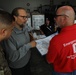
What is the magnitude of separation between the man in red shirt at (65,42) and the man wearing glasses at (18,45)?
0.75ft

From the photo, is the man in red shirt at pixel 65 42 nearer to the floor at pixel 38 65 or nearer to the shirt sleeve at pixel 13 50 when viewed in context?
the shirt sleeve at pixel 13 50

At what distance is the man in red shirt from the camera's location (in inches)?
44.8

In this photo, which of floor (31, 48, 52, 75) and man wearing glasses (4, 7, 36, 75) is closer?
man wearing glasses (4, 7, 36, 75)

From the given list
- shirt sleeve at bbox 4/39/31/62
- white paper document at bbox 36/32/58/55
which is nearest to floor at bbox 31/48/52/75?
white paper document at bbox 36/32/58/55

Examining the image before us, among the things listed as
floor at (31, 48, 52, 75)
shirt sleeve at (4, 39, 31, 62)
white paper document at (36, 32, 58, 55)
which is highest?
shirt sleeve at (4, 39, 31, 62)

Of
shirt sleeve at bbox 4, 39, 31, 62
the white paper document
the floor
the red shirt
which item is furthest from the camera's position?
the floor

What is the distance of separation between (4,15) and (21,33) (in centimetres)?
46

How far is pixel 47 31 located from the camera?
1852 mm

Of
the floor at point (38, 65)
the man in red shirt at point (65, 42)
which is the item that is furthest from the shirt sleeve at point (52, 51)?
the floor at point (38, 65)

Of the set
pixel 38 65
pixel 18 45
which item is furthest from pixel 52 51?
pixel 38 65

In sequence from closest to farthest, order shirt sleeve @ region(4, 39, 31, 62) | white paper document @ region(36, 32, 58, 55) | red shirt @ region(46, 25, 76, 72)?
red shirt @ region(46, 25, 76, 72), shirt sleeve @ region(4, 39, 31, 62), white paper document @ region(36, 32, 58, 55)

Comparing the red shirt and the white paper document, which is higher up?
the red shirt

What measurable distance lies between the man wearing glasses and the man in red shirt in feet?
0.75

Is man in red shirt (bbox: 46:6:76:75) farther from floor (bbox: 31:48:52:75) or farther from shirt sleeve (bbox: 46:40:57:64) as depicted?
floor (bbox: 31:48:52:75)
